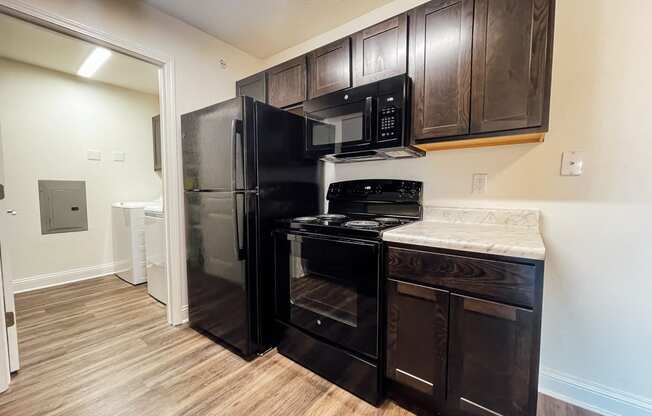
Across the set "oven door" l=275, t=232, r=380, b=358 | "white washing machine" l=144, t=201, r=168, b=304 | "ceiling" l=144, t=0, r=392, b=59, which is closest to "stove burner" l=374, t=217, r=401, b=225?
"oven door" l=275, t=232, r=380, b=358

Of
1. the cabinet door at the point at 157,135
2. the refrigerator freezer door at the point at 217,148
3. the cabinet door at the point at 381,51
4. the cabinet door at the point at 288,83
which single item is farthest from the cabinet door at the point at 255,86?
the cabinet door at the point at 157,135

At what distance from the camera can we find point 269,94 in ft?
7.74

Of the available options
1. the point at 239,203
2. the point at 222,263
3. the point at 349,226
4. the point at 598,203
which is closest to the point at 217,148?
the point at 239,203

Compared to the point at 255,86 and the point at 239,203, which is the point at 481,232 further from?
the point at 255,86

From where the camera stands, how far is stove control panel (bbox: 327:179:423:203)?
1.86m

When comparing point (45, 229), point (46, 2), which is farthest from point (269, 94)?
point (45, 229)

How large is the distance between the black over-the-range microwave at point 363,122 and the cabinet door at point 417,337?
84 cm

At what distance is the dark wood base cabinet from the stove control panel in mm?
640

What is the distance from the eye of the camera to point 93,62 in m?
2.93

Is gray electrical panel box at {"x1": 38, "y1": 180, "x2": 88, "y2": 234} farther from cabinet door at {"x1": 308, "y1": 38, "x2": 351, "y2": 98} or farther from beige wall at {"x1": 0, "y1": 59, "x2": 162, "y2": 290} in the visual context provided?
cabinet door at {"x1": 308, "y1": 38, "x2": 351, "y2": 98}

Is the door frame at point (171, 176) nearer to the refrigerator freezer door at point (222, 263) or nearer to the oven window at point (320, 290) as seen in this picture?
the refrigerator freezer door at point (222, 263)

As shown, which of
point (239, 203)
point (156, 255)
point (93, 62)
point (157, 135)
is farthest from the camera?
point (157, 135)

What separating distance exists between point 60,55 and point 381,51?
331 cm

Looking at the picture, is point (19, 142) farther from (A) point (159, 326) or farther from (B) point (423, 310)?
(B) point (423, 310)
